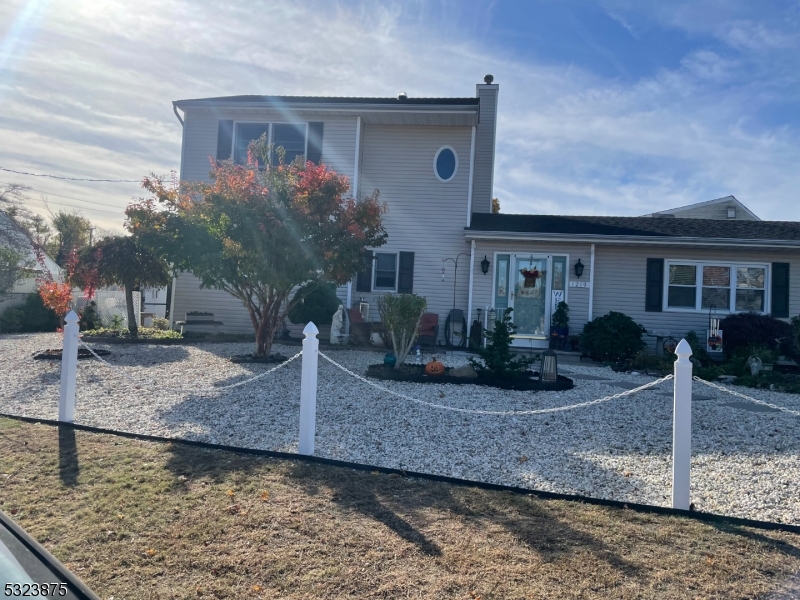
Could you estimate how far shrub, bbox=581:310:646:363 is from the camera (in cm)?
1229

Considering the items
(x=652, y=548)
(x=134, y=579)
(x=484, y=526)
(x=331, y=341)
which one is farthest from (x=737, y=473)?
(x=331, y=341)

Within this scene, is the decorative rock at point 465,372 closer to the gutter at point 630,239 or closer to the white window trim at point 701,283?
the gutter at point 630,239

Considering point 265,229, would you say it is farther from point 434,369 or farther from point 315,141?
point 315,141

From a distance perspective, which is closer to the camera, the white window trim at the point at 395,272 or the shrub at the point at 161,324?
the white window trim at the point at 395,272

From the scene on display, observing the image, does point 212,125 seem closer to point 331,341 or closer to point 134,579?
point 331,341

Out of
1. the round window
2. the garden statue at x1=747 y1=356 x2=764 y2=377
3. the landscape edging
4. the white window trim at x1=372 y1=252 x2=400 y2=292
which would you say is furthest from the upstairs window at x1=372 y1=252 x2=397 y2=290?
A: the landscape edging

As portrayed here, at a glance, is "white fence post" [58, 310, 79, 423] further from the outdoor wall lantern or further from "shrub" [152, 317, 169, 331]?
"shrub" [152, 317, 169, 331]

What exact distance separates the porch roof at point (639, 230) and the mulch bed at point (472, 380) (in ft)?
18.3

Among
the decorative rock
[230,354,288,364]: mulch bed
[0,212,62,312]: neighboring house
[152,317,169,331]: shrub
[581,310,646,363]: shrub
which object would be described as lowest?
[230,354,288,364]: mulch bed

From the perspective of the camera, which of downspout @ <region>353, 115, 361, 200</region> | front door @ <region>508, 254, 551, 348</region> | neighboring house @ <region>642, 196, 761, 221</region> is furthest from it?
neighboring house @ <region>642, 196, 761, 221</region>

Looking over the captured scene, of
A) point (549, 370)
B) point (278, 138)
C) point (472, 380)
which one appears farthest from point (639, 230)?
point (278, 138)

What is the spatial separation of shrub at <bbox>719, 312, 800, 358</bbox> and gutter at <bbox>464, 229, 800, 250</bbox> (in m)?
1.70

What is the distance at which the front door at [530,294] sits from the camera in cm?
1441

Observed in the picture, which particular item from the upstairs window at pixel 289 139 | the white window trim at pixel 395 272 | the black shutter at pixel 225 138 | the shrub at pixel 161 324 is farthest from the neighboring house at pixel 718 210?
the shrub at pixel 161 324
